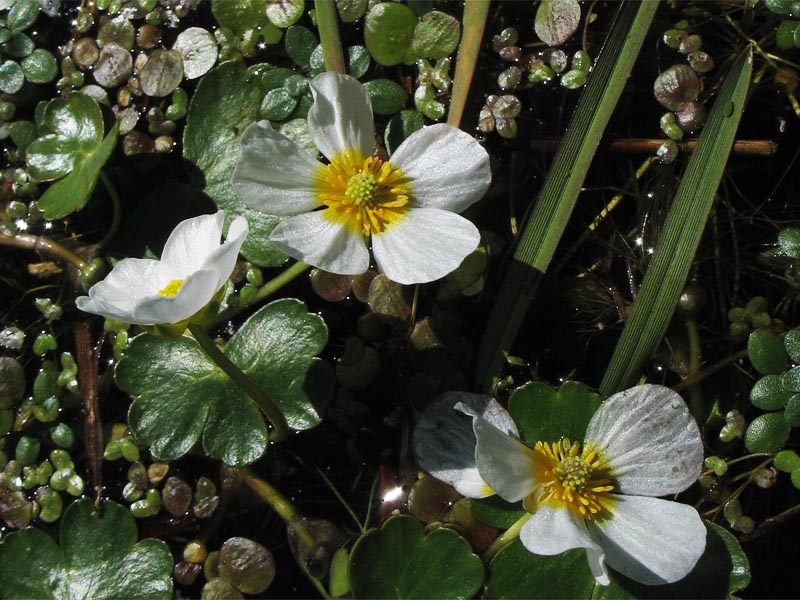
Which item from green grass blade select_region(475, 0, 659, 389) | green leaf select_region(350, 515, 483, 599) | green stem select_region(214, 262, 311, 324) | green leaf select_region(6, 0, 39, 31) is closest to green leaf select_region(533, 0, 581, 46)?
green grass blade select_region(475, 0, 659, 389)

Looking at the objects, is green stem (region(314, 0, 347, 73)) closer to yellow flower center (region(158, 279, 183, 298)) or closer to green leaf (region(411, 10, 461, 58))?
green leaf (region(411, 10, 461, 58))

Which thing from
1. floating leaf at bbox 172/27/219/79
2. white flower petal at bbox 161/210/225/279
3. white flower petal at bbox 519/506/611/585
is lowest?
white flower petal at bbox 519/506/611/585

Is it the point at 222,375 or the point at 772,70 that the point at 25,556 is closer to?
the point at 222,375

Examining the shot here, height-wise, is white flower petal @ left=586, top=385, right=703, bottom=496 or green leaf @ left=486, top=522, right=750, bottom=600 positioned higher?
white flower petal @ left=586, top=385, right=703, bottom=496

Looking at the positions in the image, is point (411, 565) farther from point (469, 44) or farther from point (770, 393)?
point (469, 44)

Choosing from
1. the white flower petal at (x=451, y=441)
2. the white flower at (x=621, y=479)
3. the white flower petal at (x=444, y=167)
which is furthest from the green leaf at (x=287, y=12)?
the white flower at (x=621, y=479)

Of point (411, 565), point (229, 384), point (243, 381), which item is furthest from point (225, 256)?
point (411, 565)
